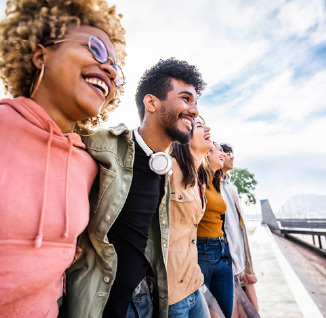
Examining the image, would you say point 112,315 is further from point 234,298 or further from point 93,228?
point 234,298

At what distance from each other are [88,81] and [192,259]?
1.73 meters

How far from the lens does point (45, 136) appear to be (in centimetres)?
118

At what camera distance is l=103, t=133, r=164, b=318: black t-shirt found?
1.55m

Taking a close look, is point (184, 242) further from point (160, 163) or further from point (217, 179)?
point (217, 179)

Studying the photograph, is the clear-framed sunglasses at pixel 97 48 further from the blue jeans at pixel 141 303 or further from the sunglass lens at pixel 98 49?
the blue jeans at pixel 141 303

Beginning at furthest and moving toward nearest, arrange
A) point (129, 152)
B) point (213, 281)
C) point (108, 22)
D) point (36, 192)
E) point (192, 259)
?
point (213, 281) → point (192, 259) → point (129, 152) → point (108, 22) → point (36, 192)

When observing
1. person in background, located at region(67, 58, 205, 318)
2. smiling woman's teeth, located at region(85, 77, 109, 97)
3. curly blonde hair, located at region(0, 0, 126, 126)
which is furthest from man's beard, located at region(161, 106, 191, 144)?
curly blonde hair, located at region(0, 0, 126, 126)

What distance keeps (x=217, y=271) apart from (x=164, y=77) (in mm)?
2412


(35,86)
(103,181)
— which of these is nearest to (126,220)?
(103,181)

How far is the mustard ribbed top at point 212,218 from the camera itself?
313cm

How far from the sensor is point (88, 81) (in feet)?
4.49

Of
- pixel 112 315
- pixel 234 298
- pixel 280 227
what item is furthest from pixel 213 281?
pixel 280 227

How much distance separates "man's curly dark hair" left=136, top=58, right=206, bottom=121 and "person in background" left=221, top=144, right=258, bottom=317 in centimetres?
205

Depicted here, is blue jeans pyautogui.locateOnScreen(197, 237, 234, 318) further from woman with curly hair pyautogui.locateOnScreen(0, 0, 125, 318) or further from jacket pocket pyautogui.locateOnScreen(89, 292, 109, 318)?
woman with curly hair pyautogui.locateOnScreen(0, 0, 125, 318)
